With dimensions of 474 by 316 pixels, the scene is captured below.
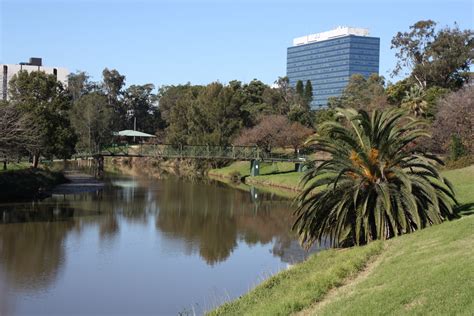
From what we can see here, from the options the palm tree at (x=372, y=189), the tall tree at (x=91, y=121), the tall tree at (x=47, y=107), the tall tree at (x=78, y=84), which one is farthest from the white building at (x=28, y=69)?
the palm tree at (x=372, y=189)

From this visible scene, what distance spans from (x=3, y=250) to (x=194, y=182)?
133 feet

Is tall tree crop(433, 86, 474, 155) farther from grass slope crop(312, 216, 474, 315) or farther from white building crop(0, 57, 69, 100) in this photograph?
white building crop(0, 57, 69, 100)

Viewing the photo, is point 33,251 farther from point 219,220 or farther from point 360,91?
point 360,91

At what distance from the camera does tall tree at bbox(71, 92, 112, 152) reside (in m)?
87.2

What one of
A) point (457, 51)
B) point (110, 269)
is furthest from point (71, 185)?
point (457, 51)

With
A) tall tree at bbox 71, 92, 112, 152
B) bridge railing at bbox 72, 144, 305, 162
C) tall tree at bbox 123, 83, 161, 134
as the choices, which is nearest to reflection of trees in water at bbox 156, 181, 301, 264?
bridge railing at bbox 72, 144, 305, 162

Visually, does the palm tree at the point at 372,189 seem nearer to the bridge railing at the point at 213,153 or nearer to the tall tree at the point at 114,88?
the bridge railing at the point at 213,153

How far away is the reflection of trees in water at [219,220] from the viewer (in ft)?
94.8

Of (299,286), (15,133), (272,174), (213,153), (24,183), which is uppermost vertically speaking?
(15,133)

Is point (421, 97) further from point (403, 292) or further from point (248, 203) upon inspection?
point (403, 292)

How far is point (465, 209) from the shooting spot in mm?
20000

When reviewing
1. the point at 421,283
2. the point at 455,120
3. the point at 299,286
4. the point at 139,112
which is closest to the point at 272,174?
the point at 455,120

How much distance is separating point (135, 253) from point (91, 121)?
64.9m

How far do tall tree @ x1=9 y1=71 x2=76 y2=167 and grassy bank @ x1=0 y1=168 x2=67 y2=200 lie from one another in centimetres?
198
